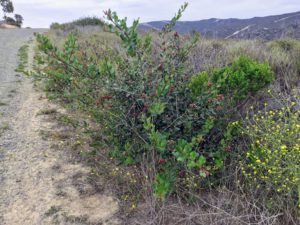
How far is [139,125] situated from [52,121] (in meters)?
2.60

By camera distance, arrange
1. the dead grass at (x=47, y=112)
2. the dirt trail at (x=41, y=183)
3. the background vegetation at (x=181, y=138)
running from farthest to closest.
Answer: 1. the dead grass at (x=47, y=112)
2. the dirt trail at (x=41, y=183)
3. the background vegetation at (x=181, y=138)

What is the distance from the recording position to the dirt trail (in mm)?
2830

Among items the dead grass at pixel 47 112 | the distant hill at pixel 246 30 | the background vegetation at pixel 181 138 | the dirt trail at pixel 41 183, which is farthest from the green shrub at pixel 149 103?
the dead grass at pixel 47 112

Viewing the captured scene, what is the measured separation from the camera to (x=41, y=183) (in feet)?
10.9

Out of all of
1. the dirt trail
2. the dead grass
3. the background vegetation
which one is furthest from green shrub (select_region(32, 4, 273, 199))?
the dead grass

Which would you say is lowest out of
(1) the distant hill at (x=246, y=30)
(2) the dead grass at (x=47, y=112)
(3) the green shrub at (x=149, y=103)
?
(2) the dead grass at (x=47, y=112)

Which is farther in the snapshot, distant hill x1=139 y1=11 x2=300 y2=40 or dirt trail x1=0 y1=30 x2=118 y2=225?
distant hill x1=139 y1=11 x2=300 y2=40

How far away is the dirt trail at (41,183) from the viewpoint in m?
2.83

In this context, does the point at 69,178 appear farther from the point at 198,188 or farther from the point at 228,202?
the point at 228,202

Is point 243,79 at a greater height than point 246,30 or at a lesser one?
lesser

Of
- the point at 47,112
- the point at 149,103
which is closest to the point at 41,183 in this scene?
the point at 149,103

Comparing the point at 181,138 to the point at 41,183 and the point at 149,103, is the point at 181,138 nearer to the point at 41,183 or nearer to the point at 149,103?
the point at 149,103

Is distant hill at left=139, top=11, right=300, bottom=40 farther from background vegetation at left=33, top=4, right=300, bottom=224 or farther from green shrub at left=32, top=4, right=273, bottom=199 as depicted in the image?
background vegetation at left=33, top=4, right=300, bottom=224

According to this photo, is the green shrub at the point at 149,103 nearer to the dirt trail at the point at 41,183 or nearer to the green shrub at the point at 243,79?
the green shrub at the point at 243,79
